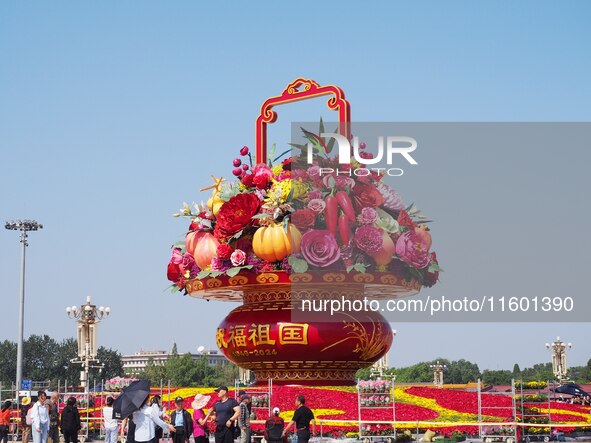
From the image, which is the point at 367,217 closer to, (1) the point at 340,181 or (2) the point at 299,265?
(1) the point at 340,181

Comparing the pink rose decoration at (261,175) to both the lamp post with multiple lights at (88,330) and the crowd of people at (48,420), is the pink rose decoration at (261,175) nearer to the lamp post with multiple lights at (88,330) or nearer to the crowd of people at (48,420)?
the crowd of people at (48,420)

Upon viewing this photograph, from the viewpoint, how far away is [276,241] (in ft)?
57.8

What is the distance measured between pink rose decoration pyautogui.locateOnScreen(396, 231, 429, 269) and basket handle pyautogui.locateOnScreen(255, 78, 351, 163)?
6.88ft

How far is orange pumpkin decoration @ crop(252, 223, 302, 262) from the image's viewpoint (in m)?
17.5

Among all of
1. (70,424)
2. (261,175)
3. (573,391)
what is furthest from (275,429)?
(573,391)

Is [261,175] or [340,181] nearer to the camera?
[340,181]

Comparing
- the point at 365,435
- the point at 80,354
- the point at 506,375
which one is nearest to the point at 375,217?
the point at 365,435

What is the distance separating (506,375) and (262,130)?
205 feet

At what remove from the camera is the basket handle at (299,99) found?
18547mm

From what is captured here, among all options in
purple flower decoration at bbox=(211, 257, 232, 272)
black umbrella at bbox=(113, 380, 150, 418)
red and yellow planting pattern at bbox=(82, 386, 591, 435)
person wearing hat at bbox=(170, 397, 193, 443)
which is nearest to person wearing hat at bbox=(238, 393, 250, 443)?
person wearing hat at bbox=(170, 397, 193, 443)

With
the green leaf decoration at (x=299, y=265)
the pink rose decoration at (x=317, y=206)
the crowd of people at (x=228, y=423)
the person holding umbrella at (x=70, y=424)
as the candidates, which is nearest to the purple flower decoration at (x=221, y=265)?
the green leaf decoration at (x=299, y=265)

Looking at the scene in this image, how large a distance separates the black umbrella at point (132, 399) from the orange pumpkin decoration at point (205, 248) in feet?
18.9

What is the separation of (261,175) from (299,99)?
5.76ft

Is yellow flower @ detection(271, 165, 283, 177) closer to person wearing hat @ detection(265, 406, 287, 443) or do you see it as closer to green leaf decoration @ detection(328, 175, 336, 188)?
green leaf decoration @ detection(328, 175, 336, 188)
